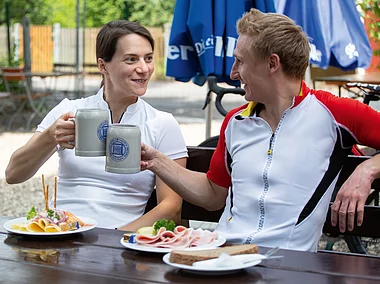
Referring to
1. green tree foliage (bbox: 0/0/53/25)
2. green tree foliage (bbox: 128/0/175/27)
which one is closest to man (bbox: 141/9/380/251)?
green tree foliage (bbox: 0/0/53/25)

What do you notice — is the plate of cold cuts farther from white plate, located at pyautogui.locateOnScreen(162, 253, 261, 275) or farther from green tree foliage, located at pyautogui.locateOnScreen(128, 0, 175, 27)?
green tree foliage, located at pyautogui.locateOnScreen(128, 0, 175, 27)

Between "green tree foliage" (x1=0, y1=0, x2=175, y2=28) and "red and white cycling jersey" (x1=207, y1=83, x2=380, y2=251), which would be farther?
"green tree foliage" (x1=0, y1=0, x2=175, y2=28)

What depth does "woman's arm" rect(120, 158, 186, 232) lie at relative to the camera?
322 centimetres

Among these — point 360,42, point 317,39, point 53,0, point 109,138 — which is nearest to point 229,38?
point 317,39

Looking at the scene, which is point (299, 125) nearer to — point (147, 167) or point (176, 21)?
point (147, 167)

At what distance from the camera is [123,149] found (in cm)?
250

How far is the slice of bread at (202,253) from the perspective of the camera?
2.21m

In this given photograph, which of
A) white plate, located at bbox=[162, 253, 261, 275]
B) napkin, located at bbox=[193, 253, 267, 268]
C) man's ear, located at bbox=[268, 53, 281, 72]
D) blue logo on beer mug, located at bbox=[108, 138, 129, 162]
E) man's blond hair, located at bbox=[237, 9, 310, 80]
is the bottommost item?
white plate, located at bbox=[162, 253, 261, 275]

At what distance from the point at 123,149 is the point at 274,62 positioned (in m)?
0.71

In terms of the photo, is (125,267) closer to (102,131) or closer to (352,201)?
(102,131)

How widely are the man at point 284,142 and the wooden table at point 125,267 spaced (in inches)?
16.4

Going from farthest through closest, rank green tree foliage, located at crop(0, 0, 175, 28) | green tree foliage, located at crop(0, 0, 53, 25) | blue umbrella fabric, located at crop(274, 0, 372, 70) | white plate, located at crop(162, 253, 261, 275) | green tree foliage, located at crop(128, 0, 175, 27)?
green tree foliage, located at crop(128, 0, 175, 27) → green tree foliage, located at crop(0, 0, 175, 28) → green tree foliage, located at crop(0, 0, 53, 25) → blue umbrella fabric, located at crop(274, 0, 372, 70) → white plate, located at crop(162, 253, 261, 275)

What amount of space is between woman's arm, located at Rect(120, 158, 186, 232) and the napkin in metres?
1.04

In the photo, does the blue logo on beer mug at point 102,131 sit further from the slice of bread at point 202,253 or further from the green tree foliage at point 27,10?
the green tree foliage at point 27,10
